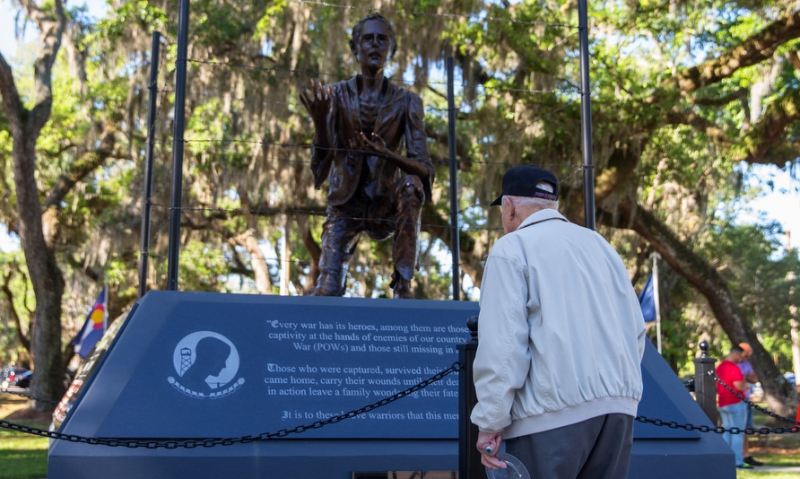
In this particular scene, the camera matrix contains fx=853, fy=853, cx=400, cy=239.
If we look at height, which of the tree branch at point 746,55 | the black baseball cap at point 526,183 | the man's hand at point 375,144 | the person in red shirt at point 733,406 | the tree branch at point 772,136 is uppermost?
the tree branch at point 746,55

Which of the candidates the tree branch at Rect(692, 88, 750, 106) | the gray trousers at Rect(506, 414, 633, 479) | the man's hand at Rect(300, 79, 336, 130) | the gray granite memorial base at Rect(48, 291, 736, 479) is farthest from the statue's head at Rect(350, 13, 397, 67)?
the tree branch at Rect(692, 88, 750, 106)

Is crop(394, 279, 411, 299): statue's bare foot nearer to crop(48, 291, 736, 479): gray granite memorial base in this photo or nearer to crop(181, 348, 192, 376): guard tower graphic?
crop(48, 291, 736, 479): gray granite memorial base

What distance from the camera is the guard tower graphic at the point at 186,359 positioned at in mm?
4266

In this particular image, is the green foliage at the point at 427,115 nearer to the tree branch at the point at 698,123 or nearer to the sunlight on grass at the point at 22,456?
the tree branch at the point at 698,123

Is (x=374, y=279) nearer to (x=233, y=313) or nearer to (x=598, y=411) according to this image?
(x=233, y=313)

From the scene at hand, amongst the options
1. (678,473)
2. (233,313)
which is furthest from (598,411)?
(233,313)

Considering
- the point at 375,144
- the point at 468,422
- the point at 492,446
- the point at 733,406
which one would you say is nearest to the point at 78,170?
the point at 375,144

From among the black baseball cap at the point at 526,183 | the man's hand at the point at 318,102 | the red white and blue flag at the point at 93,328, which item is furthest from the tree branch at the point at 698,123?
the black baseball cap at the point at 526,183

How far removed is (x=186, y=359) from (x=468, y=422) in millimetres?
1700

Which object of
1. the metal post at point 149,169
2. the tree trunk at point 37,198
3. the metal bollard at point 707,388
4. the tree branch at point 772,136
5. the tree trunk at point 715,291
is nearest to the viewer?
the metal bollard at point 707,388

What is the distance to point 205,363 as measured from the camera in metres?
4.32

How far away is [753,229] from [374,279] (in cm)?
1173

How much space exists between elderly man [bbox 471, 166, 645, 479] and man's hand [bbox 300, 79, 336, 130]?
3.06 m

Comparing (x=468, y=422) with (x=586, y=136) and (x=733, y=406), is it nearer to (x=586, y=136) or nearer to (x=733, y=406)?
(x=586, y=136)
